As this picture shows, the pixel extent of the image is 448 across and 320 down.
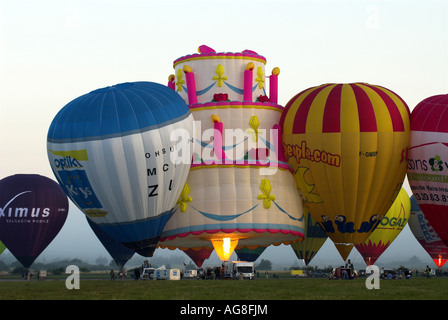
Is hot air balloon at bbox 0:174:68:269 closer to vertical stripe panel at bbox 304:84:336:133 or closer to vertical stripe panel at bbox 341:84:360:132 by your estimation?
vertical stripe panel at bbox 304:84:336:133

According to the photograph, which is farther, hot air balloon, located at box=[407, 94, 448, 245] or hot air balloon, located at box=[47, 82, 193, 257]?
hot air balloon, located at box=[407, 94, 448, 245]

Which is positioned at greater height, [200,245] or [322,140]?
[322,140]

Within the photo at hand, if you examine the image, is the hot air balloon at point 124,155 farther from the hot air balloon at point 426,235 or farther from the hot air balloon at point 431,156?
the hot air balloon at point 426,235

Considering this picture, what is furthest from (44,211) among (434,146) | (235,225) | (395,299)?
(395,299)

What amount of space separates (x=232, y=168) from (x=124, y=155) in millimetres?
5405

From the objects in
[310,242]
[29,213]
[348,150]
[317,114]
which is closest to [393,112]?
[348,150]

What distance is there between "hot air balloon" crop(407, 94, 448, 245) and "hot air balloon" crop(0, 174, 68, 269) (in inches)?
843

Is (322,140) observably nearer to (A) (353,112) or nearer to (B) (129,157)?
(A) (353,112)

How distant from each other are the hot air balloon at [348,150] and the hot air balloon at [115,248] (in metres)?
12.2

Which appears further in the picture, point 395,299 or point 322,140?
point 322,140

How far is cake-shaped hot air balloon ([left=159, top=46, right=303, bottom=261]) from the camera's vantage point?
3591cm

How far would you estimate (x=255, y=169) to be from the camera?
119ft

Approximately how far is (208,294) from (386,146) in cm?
1095

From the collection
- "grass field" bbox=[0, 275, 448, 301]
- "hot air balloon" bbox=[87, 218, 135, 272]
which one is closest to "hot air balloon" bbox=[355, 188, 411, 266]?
"hot air balloon" bbox=[87, 218, 135, 272]
